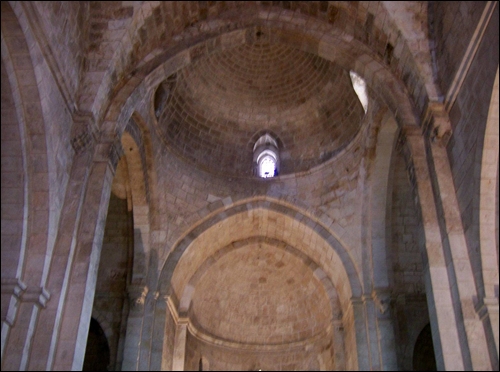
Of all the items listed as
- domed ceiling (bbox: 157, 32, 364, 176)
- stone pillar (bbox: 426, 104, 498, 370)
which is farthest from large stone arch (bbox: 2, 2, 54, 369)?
domed ceiling (bbox: 157, 32, 364, 176)

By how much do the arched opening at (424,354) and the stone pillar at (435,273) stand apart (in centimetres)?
480

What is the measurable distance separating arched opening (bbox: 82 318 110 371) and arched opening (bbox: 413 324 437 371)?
22.2ft

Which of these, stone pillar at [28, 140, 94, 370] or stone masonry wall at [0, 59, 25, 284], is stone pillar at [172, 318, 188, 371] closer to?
stone pillar at [28, 140, 94, 370]

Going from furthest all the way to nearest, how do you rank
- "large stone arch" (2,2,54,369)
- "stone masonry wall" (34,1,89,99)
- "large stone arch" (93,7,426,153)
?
1. "large stone arch" (93,7,426,153)
2. "stone masonry wall" (34,1,89,99)
3. "large stone arch" (2,2,54,369)

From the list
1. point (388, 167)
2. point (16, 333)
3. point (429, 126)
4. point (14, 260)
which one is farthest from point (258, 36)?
point (16, 333)

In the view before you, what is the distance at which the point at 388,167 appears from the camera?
11.7 metres

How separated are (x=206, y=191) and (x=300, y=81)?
161 inches

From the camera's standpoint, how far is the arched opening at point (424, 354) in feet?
36.1

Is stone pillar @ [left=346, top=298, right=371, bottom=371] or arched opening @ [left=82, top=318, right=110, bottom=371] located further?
arched opening @ [left=82, top=318, right=110, bottom=371]

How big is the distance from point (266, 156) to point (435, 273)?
8034mm

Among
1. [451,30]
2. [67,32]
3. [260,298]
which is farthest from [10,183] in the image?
[260,298]

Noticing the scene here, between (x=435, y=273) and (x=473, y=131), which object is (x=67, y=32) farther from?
(x=435, y=273)

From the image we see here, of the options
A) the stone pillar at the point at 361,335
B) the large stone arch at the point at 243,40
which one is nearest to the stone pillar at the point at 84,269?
the large stone arch at the point at 243,40

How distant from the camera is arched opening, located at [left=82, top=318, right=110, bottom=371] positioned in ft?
37.9
